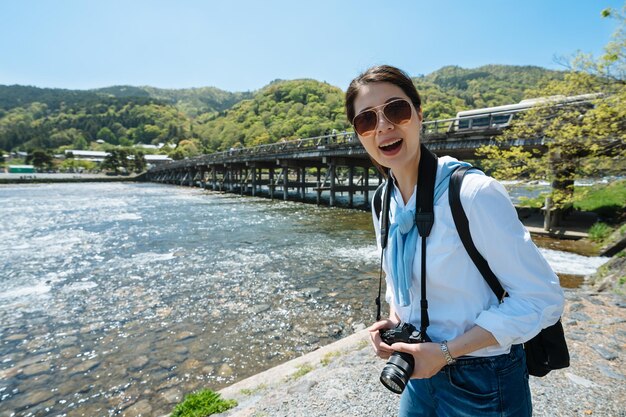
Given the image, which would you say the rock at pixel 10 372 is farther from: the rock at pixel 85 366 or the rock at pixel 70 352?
the rock at pixel 85 366

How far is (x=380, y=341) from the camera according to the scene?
1.32 metres

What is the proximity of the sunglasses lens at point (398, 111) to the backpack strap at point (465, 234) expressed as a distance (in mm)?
337

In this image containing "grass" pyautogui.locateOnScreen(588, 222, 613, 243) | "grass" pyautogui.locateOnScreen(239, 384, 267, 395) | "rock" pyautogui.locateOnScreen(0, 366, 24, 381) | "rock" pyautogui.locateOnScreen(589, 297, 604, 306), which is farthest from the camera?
"grass" pyautogui.locateOnScreen(588, 222, 613, 243)

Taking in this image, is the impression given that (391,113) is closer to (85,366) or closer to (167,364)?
(167,364)

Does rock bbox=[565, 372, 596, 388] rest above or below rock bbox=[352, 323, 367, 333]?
above

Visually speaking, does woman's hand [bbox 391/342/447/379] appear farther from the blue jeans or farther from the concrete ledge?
the concrete ledge

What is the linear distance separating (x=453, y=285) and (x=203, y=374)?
170 inches

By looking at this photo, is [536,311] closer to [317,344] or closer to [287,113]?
[317,344]

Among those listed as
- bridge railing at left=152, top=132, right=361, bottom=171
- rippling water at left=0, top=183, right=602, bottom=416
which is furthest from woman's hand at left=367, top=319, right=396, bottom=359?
bridge railing at left=152, top=132, right=361, bottom=171

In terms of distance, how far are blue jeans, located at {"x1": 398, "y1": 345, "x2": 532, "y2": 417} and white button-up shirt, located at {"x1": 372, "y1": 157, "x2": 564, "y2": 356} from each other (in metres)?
0.05

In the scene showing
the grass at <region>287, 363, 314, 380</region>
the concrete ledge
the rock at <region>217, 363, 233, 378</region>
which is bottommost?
the rock at <region>217, 363, 233, 378</region>

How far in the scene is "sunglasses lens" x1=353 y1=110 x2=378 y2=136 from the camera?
4.49 feet

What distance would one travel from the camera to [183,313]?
6.37 m

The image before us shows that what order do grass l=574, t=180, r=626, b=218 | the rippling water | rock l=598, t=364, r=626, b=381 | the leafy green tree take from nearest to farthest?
1. rock l=598, t=364, r=626, b=381
2. the rippling water
3. grass l=574, t=180, r=626, b=218
4. the leafy green tree
